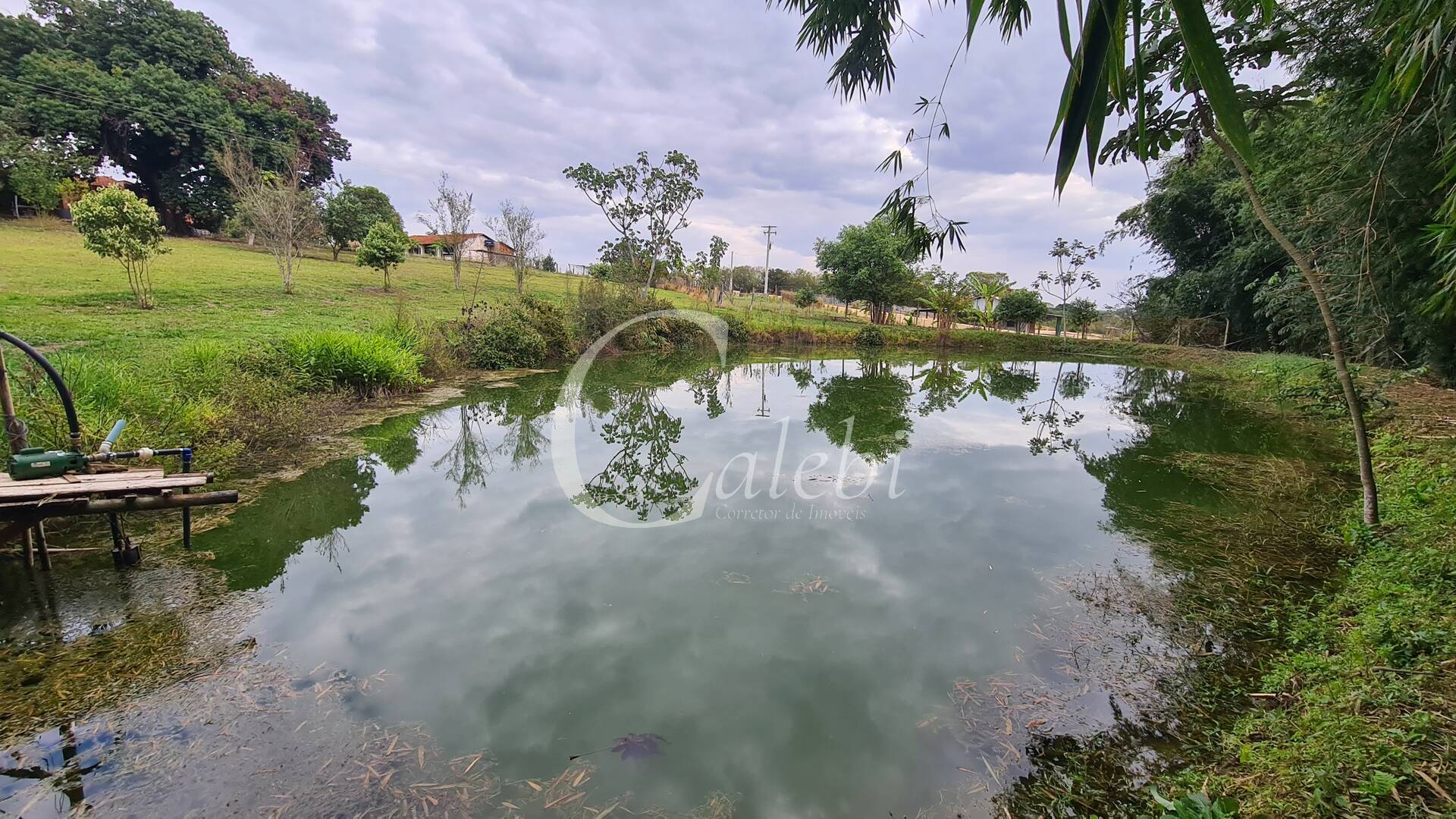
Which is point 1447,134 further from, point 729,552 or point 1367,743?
point 729,552

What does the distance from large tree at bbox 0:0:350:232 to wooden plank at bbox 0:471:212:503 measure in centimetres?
2467

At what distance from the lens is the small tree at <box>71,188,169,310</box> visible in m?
8.83

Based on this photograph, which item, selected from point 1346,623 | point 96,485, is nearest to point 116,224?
point 96,485

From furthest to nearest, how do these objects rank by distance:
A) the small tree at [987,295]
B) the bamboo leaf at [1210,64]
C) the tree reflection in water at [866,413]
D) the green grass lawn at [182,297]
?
the small tree at [987,295] < the green grass lawn at [182,297] < the tree reflection in water at [866,413] < the bamboo leaf at [1210,64]

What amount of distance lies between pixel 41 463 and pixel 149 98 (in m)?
28.8

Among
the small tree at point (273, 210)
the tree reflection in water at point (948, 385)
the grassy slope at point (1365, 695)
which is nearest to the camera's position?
the grassy slope at point (1365, 695)

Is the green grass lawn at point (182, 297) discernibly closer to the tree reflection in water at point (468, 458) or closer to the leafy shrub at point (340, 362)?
the leafy shrub at point (340, 362)

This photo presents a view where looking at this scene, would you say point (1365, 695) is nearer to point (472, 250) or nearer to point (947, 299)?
point (947, 299)

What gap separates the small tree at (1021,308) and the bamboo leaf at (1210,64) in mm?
24665

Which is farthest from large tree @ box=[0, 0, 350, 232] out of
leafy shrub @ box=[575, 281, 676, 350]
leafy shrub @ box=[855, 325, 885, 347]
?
leafy shrub @ box=[855, 325, 885, 347]

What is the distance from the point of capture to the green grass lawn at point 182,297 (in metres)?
7.51

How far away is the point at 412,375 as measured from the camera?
27.3 ft

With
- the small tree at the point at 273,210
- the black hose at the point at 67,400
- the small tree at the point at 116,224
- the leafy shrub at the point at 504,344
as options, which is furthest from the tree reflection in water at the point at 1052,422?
the small tree at the point at 273,210

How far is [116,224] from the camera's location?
902cm
